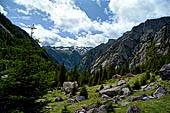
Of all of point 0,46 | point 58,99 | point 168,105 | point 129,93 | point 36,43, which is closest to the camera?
point 0,46

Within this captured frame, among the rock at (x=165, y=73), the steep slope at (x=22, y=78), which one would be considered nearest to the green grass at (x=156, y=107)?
the steep slope at (x=22, y=78)

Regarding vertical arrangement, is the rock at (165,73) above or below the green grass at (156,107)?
above

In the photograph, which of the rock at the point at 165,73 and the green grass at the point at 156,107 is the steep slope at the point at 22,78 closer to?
the green grass at the point at 156,107

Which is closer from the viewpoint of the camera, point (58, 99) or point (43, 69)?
point (43, 69)

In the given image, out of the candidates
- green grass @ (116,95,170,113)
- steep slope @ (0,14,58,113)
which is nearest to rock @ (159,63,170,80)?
Result: green grass @ (116,95,170,113)

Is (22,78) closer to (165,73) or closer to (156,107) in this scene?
(156,107)

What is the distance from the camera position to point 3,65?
1341 centimetres

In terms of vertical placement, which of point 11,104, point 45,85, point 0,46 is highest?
point 0,46

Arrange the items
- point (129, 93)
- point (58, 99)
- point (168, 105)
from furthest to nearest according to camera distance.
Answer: point (58, 99) → point (129, 93) → point (168, 105)

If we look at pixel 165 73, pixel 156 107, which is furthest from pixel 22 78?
pixel 165 73

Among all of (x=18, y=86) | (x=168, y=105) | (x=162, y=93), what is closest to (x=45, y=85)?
(x=18, y=86)

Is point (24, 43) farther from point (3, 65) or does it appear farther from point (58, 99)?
point (58, 99)

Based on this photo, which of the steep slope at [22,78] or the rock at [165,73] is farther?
the rock at [165,73]

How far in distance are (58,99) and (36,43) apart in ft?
90.7
